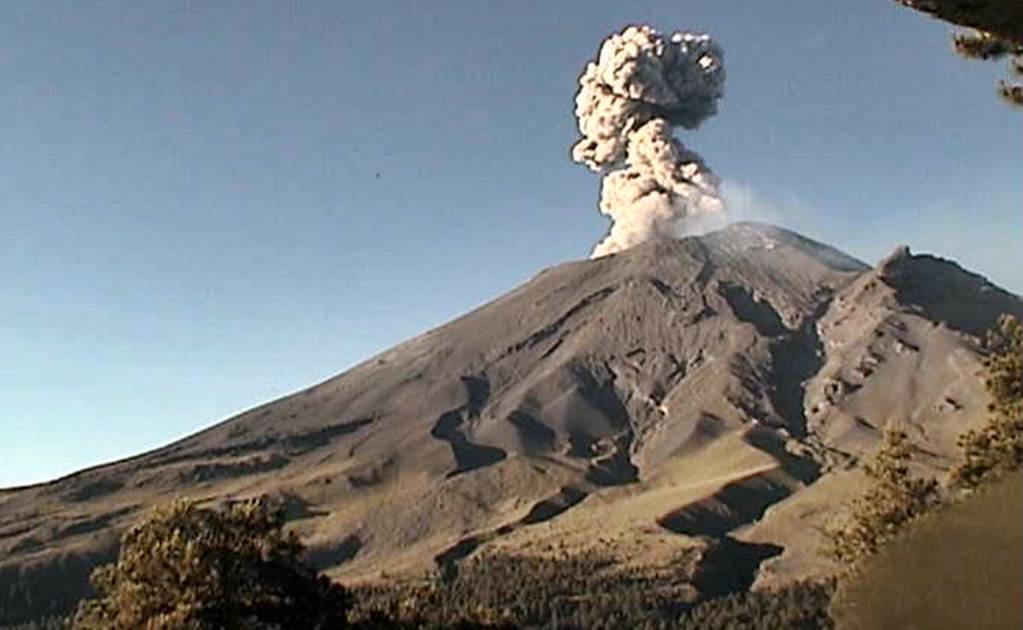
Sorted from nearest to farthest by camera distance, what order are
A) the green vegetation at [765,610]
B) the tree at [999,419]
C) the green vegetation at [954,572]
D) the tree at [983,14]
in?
the green vegetation at [954,572] → the tree at [983,14] → the tree at [999,419] → the green vegetation at [765,610]

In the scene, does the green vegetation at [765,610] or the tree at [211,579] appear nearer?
the tree at [211,579]

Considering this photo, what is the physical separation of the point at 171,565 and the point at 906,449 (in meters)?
14.1

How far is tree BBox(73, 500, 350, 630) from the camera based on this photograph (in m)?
21.8

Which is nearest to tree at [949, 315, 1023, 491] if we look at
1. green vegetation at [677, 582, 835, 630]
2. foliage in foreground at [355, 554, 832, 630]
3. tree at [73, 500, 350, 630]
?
tree at [73, 500, 350, 630]

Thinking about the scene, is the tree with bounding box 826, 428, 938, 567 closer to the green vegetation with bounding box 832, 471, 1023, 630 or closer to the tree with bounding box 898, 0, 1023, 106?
the tree with bounding box 898, 0, 1023, 106

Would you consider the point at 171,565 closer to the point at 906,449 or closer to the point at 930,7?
Result: the point at 906,449

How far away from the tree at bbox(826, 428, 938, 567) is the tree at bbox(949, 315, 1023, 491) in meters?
0.87

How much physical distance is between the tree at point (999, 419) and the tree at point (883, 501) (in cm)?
87

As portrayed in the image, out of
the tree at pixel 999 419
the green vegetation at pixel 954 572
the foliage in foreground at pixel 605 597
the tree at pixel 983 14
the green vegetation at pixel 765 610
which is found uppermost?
the tree at pixel 983 14

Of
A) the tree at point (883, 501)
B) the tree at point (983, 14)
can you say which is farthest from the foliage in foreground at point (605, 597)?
the tree at point (983, 14)

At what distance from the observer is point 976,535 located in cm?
368

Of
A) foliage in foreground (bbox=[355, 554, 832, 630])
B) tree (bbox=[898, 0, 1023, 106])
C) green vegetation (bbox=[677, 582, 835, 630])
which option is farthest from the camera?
foliage in foreground (bbox=[355, 554, 832, 630])

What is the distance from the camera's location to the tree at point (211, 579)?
21.8 m

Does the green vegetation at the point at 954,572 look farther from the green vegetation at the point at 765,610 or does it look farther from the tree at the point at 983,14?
the green vegetation at the point at 765,610
